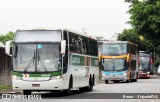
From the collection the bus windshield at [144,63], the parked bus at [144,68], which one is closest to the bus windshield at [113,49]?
the parked bus at [144,68]

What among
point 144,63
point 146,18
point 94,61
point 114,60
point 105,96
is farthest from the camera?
point 144,63

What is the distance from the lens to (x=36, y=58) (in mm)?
22766

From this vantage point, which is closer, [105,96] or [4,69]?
[105,96]

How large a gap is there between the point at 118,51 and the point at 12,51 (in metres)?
24.7

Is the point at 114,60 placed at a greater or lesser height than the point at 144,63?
greater

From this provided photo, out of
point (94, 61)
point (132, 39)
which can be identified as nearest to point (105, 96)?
point (94, 61)

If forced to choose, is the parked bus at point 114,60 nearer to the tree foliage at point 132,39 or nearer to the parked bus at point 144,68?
the parked bus at point 144,68

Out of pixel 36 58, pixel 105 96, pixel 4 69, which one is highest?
pixel 36 58

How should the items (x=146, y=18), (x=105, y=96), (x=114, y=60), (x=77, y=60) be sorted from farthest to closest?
1. (x=146, y=18)
2. (x=114, y=60)
3. (x=77, y=60)
4. (x=105, y=96)

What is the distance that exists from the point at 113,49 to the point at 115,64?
132cm

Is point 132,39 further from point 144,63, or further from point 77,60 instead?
point 77,60

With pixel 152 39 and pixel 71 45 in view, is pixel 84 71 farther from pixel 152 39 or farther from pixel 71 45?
pixel 152 39

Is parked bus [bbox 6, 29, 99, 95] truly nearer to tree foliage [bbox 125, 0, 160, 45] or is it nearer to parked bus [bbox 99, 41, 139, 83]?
parked bus [bbox 99, 41, 139, 83]

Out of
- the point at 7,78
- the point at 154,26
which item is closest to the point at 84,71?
the point at 7,78
